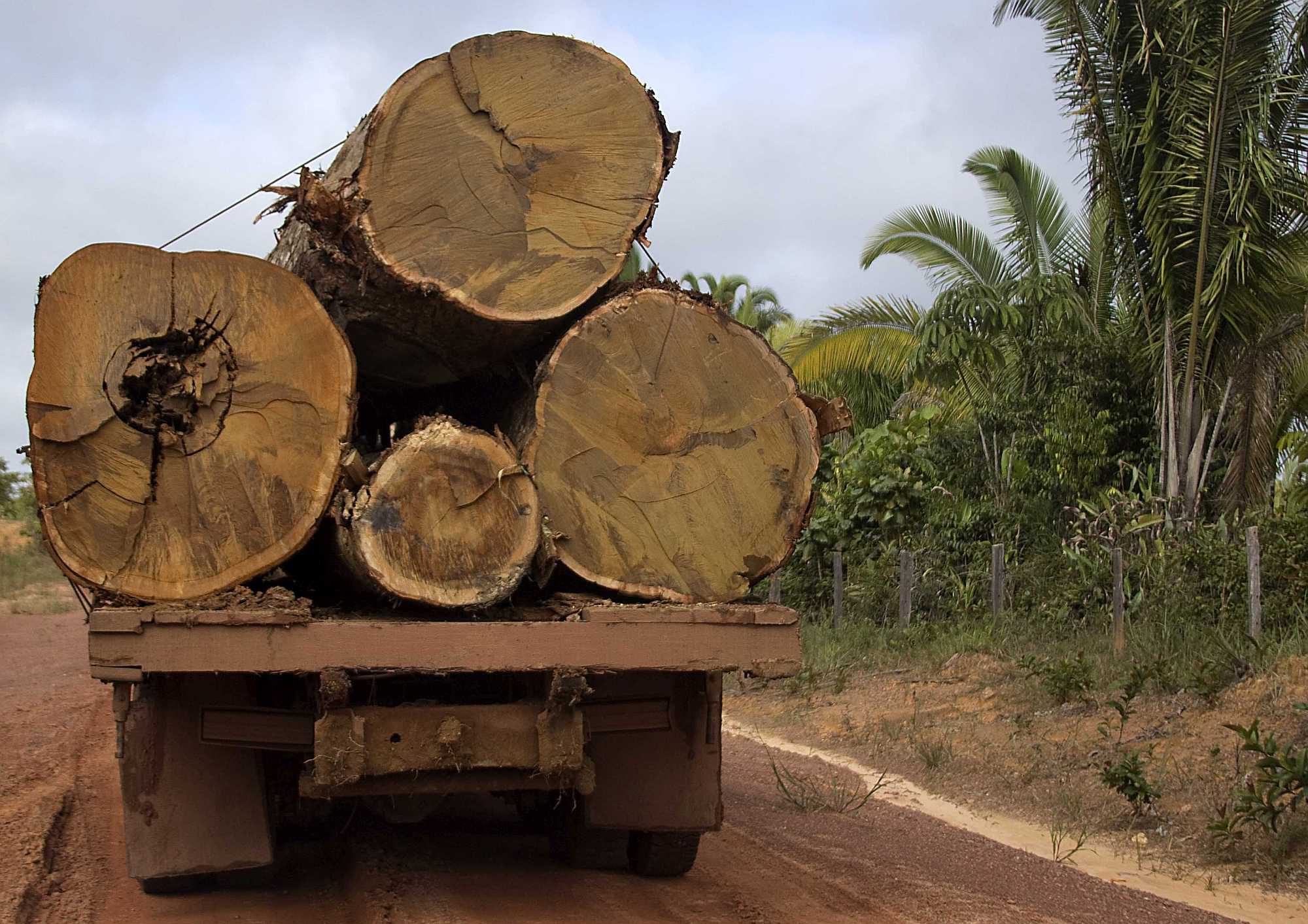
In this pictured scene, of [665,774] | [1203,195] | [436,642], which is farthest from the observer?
[1203,195]

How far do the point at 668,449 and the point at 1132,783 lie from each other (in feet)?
11.0

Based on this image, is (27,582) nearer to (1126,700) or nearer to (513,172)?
(1126,700)

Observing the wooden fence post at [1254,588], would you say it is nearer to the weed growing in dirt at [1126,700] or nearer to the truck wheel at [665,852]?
the weed growing in dirt at [1126,700]

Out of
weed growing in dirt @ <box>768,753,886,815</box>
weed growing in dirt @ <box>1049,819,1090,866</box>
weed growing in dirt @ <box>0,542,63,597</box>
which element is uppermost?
weed growing in dirt @ <box>0,542,63,597</box>

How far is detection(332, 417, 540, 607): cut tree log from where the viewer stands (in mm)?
4039

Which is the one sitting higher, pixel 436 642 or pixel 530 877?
pixel 436 642

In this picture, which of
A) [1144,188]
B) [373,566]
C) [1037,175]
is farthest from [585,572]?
[1037,175]

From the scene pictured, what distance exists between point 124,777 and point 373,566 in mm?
1127

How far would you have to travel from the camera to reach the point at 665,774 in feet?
15.6

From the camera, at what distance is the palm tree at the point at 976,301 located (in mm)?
13008

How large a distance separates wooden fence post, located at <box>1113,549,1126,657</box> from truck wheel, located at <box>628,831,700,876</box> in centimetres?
539

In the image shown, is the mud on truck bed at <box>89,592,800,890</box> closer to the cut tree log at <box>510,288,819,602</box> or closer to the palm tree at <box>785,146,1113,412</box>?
the cut tree log at <box>510,288,819,602</box>

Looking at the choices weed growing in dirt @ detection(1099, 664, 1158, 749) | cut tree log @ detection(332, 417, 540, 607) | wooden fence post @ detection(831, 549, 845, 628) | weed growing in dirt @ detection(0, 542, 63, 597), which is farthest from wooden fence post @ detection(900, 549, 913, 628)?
weed growing in dirt @ detection(0, 542, 63, 597)

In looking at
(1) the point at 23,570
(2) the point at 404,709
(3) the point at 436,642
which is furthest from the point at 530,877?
(1) the point at 23,570
